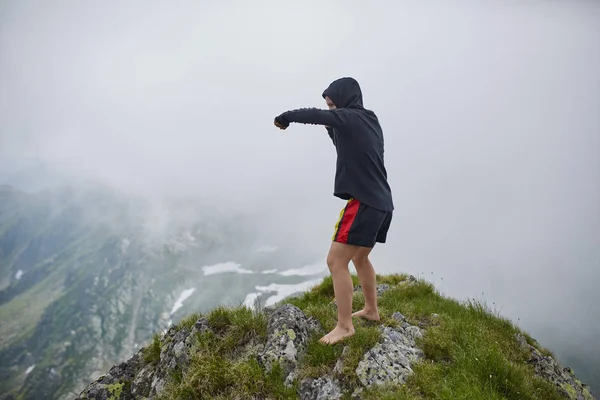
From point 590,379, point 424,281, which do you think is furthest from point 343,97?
point 590,379

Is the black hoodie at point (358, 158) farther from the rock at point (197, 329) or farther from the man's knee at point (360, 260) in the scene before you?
the rock at point (197, 329)

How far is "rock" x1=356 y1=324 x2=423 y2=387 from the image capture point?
17.1 feet


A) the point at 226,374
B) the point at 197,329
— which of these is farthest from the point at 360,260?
the point at 197,329

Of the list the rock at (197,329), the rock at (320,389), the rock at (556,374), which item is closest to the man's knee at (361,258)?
the rock at (320,389)

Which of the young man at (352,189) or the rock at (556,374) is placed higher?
the young man at (352,189)

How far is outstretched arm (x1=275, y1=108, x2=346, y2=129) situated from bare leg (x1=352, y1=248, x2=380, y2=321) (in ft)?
7.43

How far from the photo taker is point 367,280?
22.4ft

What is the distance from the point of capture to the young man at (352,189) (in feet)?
19.0

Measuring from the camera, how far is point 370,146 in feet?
19.5

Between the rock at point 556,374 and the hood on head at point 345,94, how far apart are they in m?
5.51

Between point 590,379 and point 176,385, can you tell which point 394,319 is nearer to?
point 176,385

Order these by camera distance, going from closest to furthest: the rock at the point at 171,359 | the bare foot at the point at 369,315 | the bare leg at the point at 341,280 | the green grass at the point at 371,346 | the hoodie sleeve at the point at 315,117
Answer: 1. the green grass at the point at 371,346
2. the hoodie sleeve at the point at 315,117
3. the bare leg at the point at 341,280
4. the rock at the point at 171,359
5. the bare foot at the point at 369,315

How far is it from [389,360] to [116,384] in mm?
4934

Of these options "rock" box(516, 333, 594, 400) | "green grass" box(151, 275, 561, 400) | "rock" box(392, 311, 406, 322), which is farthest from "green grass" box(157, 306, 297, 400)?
"rock" box(516, 333, 594, 400)
